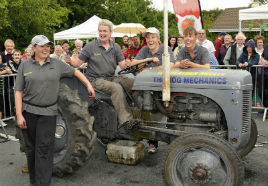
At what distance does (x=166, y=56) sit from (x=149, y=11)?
1895 inches

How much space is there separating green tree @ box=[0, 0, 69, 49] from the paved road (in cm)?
1209

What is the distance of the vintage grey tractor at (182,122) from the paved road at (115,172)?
0.24 meters

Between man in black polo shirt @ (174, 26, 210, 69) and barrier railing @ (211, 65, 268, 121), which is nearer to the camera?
man in black polo shirt @ (174, 26, 210, 69)

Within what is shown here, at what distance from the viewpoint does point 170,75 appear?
424 centimetres

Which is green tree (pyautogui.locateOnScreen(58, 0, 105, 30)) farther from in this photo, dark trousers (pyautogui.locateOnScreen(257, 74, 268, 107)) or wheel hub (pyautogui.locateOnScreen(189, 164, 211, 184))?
wheel hub (pyautogui.locateOnScreen(189, 164, 211, 184))

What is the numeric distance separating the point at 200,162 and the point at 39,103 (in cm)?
189

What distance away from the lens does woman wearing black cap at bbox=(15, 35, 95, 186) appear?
376 cm

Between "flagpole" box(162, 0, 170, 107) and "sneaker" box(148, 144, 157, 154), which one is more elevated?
"flagpole" box(162, 0, 170, 107)

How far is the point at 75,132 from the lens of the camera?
13.9ft

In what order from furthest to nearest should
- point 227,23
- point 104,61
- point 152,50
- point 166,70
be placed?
point 227,23
point 152,50
point 104,61
point 166,70

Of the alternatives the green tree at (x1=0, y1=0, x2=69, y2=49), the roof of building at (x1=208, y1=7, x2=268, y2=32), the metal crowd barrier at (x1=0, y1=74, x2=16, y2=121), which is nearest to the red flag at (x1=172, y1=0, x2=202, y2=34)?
the metal crowd barrier at (x1=0, y1=74, x2=16, y2=121)

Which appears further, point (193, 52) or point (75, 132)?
point (193, 52)

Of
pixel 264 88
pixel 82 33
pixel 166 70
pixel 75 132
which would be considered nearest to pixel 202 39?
pixel 264 88

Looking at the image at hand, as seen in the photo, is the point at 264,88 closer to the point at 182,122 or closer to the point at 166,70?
the point at 182,122
